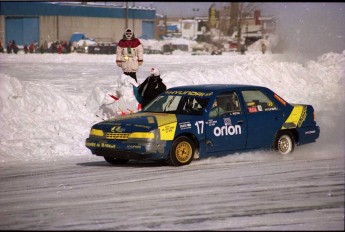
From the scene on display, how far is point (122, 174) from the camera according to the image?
10.6 m

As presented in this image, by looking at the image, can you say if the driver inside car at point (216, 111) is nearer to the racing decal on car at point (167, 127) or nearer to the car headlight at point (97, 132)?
the racing decal on car at point (167, 127)

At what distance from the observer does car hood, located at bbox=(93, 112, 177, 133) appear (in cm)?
1097

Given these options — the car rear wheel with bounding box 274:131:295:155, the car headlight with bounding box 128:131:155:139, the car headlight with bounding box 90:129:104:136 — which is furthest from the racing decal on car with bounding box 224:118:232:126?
the car headlight with bounding box 90:129:104:136

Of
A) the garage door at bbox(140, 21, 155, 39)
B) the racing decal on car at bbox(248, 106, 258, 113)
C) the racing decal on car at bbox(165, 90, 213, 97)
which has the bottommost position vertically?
the racing decal on car at bbox(248, 106, 258, 113)

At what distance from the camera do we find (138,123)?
1109 cm

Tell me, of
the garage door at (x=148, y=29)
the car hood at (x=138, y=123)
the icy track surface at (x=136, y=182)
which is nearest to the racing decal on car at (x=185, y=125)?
the car hood at (x=138, y=123)

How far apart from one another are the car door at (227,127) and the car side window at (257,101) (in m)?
0.21

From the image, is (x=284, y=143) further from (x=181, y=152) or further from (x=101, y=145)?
(x=101, y=145)

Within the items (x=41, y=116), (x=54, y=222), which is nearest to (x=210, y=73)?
(x=41, y=116)

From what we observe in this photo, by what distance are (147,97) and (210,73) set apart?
896cm

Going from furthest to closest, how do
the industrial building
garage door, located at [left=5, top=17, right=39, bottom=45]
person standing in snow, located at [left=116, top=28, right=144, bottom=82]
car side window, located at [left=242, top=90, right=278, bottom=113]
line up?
the industrial building
garage door, located at [left=5, top=17, right=39, bottom=45]
person standing in snow, located at [left=116, top=28, right=144, bottom=82]
car side window, located at [left=242, top=90, right=278, bottom=113]

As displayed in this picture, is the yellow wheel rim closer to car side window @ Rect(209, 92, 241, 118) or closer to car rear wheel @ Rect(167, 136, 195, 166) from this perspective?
car rear wheel @ Rect(167, 136, 195, 166)

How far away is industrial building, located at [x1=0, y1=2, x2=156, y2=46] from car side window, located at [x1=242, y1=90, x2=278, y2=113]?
6712 cm

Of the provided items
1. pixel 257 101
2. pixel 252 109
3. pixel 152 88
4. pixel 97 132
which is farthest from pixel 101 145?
pixel 152 88
